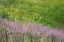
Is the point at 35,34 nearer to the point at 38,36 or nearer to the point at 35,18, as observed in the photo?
the point at 38,36

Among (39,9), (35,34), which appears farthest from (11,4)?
(35,34)

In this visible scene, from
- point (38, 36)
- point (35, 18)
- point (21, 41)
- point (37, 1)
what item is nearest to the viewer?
point (21, 41)

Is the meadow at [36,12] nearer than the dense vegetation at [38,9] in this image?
Yes

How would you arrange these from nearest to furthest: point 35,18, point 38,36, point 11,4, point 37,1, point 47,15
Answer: point 38,36 → point 35,18 → point 47,15 → point 11,4 → point 37,1

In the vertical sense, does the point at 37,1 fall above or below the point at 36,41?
below

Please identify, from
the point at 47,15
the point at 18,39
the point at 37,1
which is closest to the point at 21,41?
the point at 18,39

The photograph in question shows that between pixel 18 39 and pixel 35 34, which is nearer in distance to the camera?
pixel 18 39

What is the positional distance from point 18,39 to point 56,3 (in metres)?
11.2

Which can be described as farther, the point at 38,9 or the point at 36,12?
the point at 38,9

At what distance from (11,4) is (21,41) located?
9.74 metres

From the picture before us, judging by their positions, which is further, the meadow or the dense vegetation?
the dense vegetation

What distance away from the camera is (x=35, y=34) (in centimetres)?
569

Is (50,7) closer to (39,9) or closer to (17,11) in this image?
(39,9)

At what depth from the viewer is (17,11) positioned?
12.7m
